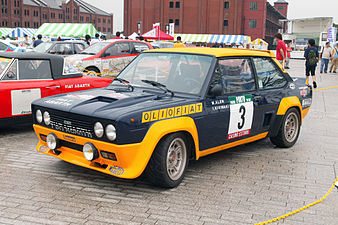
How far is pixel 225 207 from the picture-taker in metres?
4.09

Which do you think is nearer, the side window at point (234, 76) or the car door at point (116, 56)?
the side window at point (234, 76)

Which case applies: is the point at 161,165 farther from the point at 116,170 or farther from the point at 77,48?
the point at 77,48

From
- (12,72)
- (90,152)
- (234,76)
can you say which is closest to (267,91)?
(234,76)

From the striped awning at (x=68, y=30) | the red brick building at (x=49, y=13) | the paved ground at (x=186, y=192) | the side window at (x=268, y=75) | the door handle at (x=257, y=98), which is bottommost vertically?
the paved ground at (x=186, y=192)

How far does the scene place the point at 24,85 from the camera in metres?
6.89

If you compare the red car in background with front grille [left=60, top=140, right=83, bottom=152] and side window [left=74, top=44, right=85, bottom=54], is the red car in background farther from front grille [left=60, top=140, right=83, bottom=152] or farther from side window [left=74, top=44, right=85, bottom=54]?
side window [left=74, top=44, right=85, bottom=54]

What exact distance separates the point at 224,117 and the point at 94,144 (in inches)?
71.0

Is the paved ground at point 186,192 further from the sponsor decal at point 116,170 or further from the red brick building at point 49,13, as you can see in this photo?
the red brick building at point 49,13

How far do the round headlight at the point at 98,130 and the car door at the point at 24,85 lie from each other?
10.5 ft

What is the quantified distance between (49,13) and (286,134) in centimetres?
13168

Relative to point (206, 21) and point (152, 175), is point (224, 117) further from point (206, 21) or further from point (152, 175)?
point (206, 21)

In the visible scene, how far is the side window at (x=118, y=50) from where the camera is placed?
13.6m

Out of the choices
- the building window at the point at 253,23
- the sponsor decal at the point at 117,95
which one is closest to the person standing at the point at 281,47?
the sponsor decal at the point at 117,95

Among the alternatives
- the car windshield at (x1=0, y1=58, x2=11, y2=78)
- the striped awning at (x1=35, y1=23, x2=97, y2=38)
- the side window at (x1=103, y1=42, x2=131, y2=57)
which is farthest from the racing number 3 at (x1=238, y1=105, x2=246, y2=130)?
the striped awning at (x1=35, y1=23, x2=97, y2=38)
